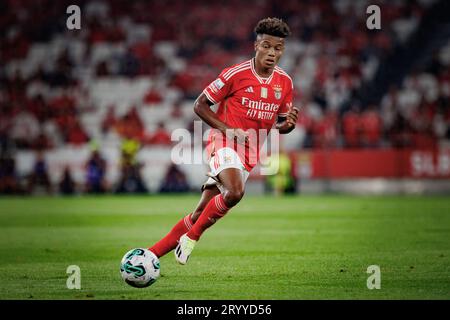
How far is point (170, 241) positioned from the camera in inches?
342

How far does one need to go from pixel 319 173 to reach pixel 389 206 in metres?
6.75

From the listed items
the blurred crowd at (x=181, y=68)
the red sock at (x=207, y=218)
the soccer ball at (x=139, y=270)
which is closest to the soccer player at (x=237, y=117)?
the red sock at (x=207, y=218)

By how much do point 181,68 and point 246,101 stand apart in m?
24.3

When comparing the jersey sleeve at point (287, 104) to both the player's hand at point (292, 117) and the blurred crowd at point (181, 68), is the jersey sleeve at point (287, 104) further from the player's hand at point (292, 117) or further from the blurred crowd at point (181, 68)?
the blurred crowd at point (181, 68)

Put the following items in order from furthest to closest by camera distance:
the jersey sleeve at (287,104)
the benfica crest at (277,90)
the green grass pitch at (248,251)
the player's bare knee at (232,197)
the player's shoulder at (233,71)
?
1. the jersey sleeve at (287,104)
2. the benfica crest at (277,90)
3. the player's shoulder at (233,71)
4. the player's bare knee at (232,197)
5. the green grass pitch at (248,251)

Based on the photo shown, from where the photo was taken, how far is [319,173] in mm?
27031

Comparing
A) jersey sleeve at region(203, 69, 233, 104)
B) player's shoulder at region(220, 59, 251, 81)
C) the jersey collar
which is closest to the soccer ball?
jersey sleeve at region(203, 69, 233, 104)

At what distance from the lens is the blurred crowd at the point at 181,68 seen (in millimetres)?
28203

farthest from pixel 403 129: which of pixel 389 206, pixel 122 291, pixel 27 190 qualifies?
pixel 122 291

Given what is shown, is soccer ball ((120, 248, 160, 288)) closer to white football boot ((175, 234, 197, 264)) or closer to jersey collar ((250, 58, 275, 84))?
white football boot ((175, 234, 197, 264))

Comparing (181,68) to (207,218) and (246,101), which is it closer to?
(246,101)

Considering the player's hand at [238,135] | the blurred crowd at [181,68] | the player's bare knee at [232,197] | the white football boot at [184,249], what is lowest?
the white football boot at [184,249]

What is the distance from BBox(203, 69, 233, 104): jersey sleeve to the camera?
A: 8992mm
